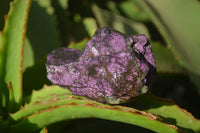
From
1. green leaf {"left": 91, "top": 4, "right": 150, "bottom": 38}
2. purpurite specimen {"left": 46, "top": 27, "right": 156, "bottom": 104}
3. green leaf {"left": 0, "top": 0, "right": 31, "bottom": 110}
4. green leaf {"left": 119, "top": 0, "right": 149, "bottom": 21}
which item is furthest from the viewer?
green leaf {"left": 119, "top": 0, "right": 149, "bottom": 21}

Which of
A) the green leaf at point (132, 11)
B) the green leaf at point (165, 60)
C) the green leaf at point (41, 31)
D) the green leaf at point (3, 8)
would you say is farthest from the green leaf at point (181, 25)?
the green leaf at point (3, 8)

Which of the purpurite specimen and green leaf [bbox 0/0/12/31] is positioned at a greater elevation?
green leaf [bbox 0/0/12/31]

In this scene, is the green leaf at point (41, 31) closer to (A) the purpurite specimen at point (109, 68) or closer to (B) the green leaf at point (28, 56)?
(B) the green leaf at point (28, 56)

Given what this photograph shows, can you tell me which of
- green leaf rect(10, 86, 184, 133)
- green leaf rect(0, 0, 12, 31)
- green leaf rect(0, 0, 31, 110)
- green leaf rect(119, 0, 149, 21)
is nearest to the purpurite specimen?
green leaf rect(10, 86, 184, 133)

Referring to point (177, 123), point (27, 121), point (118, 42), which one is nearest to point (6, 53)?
point (27, 121)

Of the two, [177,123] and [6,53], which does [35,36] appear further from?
[177,123]

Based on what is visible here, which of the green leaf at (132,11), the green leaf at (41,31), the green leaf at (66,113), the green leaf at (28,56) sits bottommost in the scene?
the green leaf at (66,113)

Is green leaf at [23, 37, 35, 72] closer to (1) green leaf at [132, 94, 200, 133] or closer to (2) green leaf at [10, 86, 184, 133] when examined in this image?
(2) green leaf at [10, 86, 184, 133]

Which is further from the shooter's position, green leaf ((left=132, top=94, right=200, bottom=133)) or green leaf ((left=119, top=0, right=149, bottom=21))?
green leaf ((left=119, top=0, right=149, bottom=21))

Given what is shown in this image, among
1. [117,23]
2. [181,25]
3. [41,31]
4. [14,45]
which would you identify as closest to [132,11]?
[117,23]
